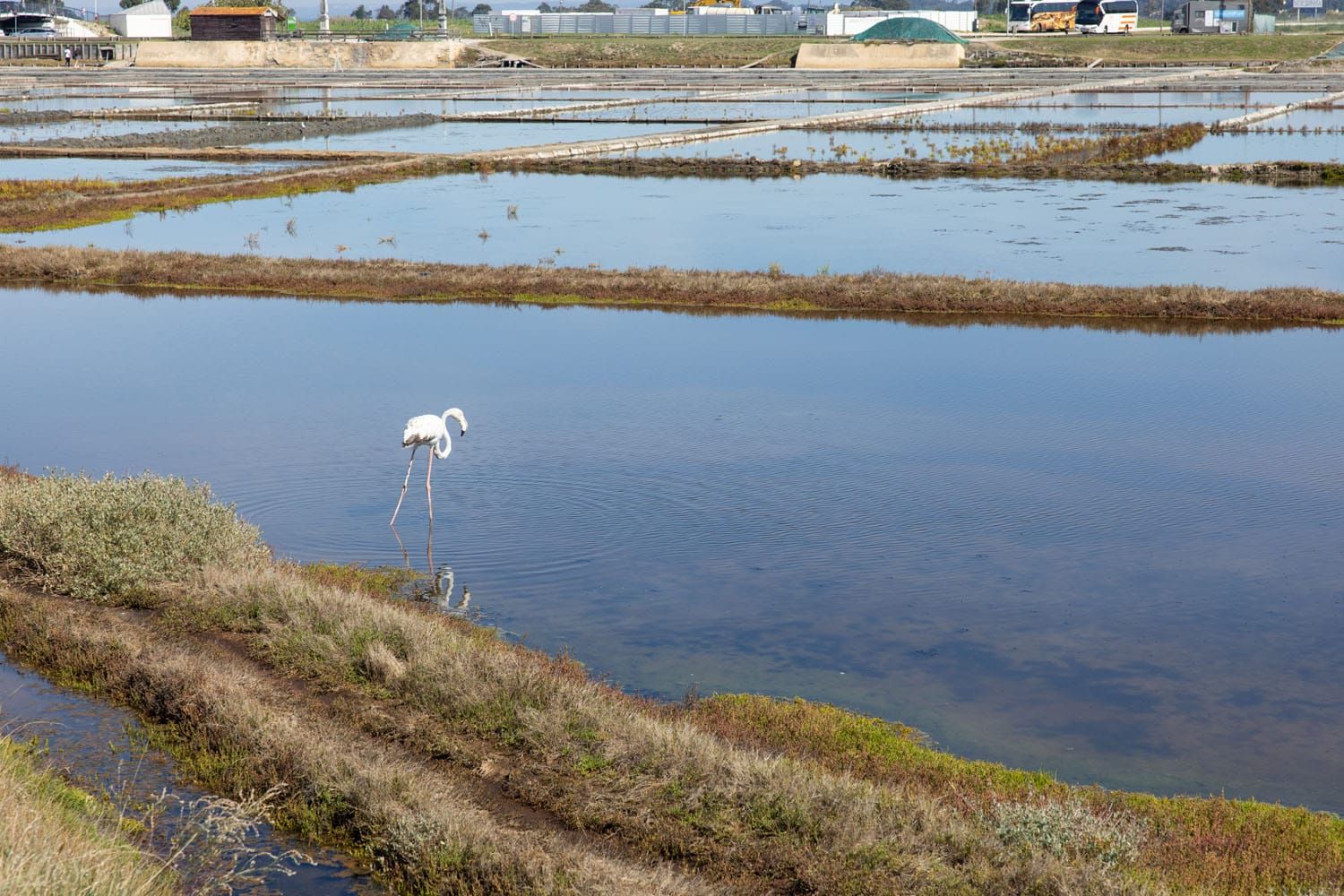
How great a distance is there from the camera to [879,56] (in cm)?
12975

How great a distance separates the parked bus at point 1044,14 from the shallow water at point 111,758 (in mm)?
152569

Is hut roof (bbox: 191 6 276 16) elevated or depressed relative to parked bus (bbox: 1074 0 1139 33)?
depressed

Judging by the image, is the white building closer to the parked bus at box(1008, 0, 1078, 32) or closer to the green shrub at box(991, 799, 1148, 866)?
the parked bus at box(1008, 0, 1078, 32)

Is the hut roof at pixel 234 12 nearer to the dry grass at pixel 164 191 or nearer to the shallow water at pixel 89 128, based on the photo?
the shallow water at pixel 89 128

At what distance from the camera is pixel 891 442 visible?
17.4 meters

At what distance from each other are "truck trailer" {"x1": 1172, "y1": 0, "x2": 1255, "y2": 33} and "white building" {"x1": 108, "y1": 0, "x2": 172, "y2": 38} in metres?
112

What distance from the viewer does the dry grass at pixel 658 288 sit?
25859mm

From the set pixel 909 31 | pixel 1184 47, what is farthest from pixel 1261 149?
pixel 1184 47

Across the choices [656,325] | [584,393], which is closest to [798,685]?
[584,393]

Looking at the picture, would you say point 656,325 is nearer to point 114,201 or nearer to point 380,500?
point 380,500

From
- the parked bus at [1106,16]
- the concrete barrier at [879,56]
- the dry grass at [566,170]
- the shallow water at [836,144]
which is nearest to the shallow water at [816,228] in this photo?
the dry grass at [566,170]

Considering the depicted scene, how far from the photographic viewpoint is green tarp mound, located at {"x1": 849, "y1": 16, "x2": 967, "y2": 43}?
129 m

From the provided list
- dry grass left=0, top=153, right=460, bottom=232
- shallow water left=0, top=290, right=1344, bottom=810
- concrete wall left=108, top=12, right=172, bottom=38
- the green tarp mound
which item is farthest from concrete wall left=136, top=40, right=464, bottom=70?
shallow water left=0, top=290, right=1344, bottom=810

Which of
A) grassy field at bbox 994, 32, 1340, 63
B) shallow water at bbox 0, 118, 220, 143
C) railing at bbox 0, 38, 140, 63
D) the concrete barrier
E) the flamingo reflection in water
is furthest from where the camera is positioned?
railing at bbox 0, 38, 140, 63
